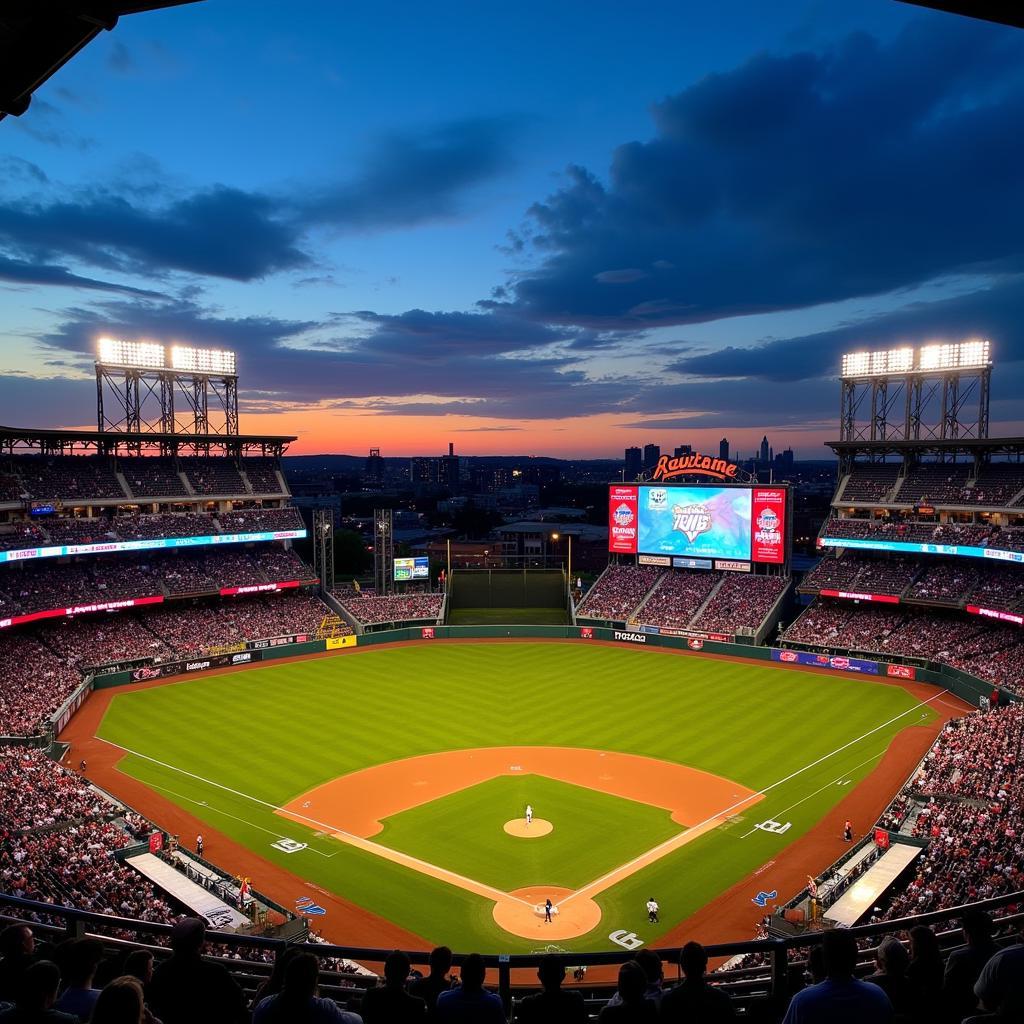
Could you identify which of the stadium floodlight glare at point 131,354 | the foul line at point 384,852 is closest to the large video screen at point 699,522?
the stadium floodlight glare at point 131,354

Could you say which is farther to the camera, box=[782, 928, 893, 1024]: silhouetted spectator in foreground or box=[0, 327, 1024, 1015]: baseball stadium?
box=[0, 327, 1024, 1015]: baseball stadium

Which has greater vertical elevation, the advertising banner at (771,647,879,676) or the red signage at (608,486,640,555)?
the red signage at (608,486,640,555)

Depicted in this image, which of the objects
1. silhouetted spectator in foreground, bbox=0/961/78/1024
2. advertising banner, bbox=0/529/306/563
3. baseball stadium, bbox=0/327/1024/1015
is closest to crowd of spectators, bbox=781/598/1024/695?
baseball stadium, bbox=0/327/1024/1015

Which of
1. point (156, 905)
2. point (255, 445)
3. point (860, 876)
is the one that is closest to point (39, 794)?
point (156, 905)

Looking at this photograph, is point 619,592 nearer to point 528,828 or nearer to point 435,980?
point 528,828

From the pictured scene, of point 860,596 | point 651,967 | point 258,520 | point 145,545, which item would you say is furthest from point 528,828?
point 258,520

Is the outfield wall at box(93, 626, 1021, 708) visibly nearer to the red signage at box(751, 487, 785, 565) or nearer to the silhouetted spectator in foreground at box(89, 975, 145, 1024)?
the red signage at box(751, 487, 785, 565)

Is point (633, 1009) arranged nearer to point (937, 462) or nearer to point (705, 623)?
point (705, 623)

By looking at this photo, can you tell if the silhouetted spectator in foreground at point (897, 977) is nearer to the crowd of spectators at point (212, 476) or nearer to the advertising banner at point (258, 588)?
the advertising banner at point (258, 588)
